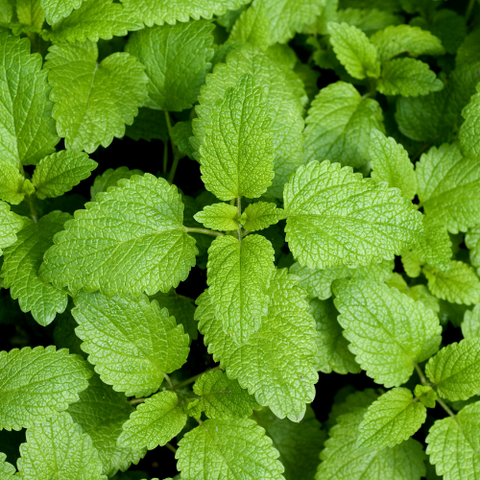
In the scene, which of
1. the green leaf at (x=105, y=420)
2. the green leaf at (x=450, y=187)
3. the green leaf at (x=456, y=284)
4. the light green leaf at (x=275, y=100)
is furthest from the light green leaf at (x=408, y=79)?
the green leaf at (x=105, y=420)

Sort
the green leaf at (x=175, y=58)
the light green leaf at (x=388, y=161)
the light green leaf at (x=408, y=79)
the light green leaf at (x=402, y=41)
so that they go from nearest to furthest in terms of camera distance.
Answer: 1. the light green leaf at (x=388, y=161)
2. the green leaf at (x=175, y=58)
3. the light green leaf at (x=408, y=79)
4. the light green leaf at (x=402, y=41)

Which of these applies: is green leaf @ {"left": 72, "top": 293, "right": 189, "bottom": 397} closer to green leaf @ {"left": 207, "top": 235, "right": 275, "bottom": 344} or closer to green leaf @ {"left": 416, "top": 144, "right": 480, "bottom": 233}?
green leaf @ {"left": 207, "top": 235, "right": 275, "bottom": 344}

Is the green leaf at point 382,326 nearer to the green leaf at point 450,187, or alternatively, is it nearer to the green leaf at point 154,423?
the green leaf at point 450,187

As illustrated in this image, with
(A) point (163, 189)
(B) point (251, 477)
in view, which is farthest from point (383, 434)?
(A) point (163, 189)

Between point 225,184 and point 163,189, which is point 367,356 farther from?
point 163,189

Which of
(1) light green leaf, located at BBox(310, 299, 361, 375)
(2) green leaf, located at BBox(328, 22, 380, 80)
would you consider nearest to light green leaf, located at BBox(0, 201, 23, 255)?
(1) light green leaf, located at BBox(310, 299, 361, 375)

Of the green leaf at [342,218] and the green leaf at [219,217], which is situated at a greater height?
the green leaf at [342,218]

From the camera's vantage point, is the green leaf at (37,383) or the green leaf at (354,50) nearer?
the green leaf at (37,383)
